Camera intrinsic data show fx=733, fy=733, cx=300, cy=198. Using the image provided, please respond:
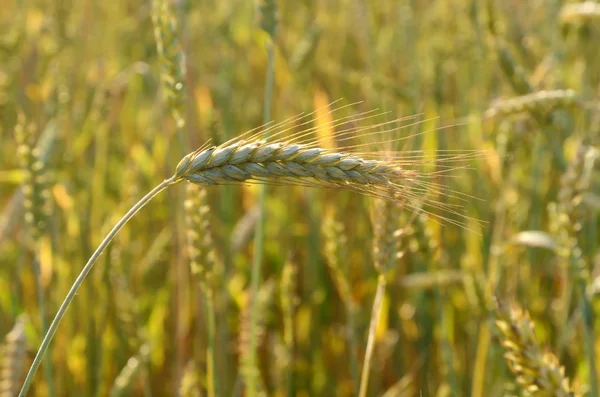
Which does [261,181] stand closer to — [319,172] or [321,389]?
[319,172]

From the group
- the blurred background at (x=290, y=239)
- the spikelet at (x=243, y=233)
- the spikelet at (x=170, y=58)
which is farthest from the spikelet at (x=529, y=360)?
the spikelet at (x=243, y=233)

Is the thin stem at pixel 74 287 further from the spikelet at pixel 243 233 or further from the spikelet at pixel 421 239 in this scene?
the spikelet at pixel 243 233

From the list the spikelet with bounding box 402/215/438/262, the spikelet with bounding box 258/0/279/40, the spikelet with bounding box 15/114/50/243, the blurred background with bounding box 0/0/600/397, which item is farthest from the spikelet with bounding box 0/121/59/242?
the spikelet with bounding box 402/215/438/262

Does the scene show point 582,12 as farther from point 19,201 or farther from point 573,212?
point 19,201

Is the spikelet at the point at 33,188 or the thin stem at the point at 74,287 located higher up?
the spikelet at the point at 33,188

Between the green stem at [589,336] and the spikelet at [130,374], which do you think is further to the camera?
the spikelet at [130,374]

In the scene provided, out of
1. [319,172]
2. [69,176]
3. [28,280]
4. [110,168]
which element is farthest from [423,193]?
[110,168]

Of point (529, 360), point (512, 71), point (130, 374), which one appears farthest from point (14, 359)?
point (512, 71)

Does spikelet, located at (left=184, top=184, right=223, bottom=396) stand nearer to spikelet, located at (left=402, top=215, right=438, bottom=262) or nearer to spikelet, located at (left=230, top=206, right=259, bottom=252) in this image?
spikelet, located at (left=402, top=215, right=438, bottom=262)
